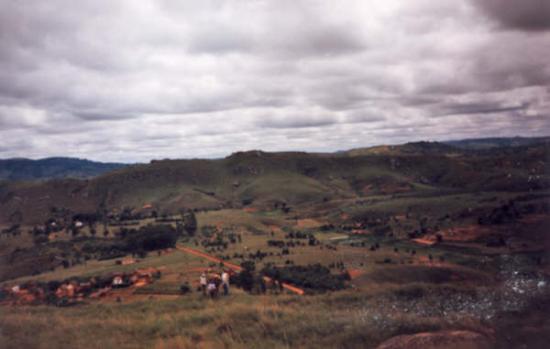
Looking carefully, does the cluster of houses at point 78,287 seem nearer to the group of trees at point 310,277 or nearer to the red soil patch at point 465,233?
the group of trees at point 310,277

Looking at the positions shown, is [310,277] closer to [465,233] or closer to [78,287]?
[78,287]

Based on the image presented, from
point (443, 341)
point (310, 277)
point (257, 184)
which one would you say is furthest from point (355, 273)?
point (257, 184)

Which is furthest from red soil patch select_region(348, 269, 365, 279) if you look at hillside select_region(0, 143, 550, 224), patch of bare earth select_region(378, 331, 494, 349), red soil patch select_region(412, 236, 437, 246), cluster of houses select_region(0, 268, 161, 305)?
hillside select_region(0, 143, 550, 224)

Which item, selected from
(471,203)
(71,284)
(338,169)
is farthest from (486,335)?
(338,169)

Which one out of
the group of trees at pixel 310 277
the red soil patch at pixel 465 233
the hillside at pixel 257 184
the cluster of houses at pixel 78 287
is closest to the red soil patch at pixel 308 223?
the hillside at pixel 257 184

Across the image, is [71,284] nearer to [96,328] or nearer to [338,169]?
[96,328]

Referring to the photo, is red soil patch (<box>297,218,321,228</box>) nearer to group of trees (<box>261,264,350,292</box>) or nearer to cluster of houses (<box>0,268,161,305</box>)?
group of trees (<box>261,264,350,292</box>)

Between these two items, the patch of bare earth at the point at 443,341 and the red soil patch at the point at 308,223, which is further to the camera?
the red soil patch at the point at 308,223

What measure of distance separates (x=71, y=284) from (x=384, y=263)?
33.5m

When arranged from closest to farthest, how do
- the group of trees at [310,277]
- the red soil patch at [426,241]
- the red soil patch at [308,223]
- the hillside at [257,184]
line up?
the group of trees at [310,277]
the red soil patch at [426,241]
the red soil patch at [308,223]
the hillside at [257,184]

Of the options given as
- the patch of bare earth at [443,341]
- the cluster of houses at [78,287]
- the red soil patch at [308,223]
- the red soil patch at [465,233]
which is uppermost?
the patch of bare earth at [443,341]

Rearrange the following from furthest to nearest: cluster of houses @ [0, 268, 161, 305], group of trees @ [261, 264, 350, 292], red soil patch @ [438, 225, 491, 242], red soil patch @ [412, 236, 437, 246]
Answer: red soil patch @ [412, 236, 437, 246]
red soil patch @ [438, 225, 491, 242]
group of trees @ [261, 264, 350, 292]
cluster of houses @ [0, 268, 161, 305]

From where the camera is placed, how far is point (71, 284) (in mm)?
35500

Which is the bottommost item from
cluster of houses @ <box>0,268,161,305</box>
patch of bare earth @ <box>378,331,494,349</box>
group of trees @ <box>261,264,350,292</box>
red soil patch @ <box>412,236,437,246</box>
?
red soil patch @ <box>412,236,437,246</box>
